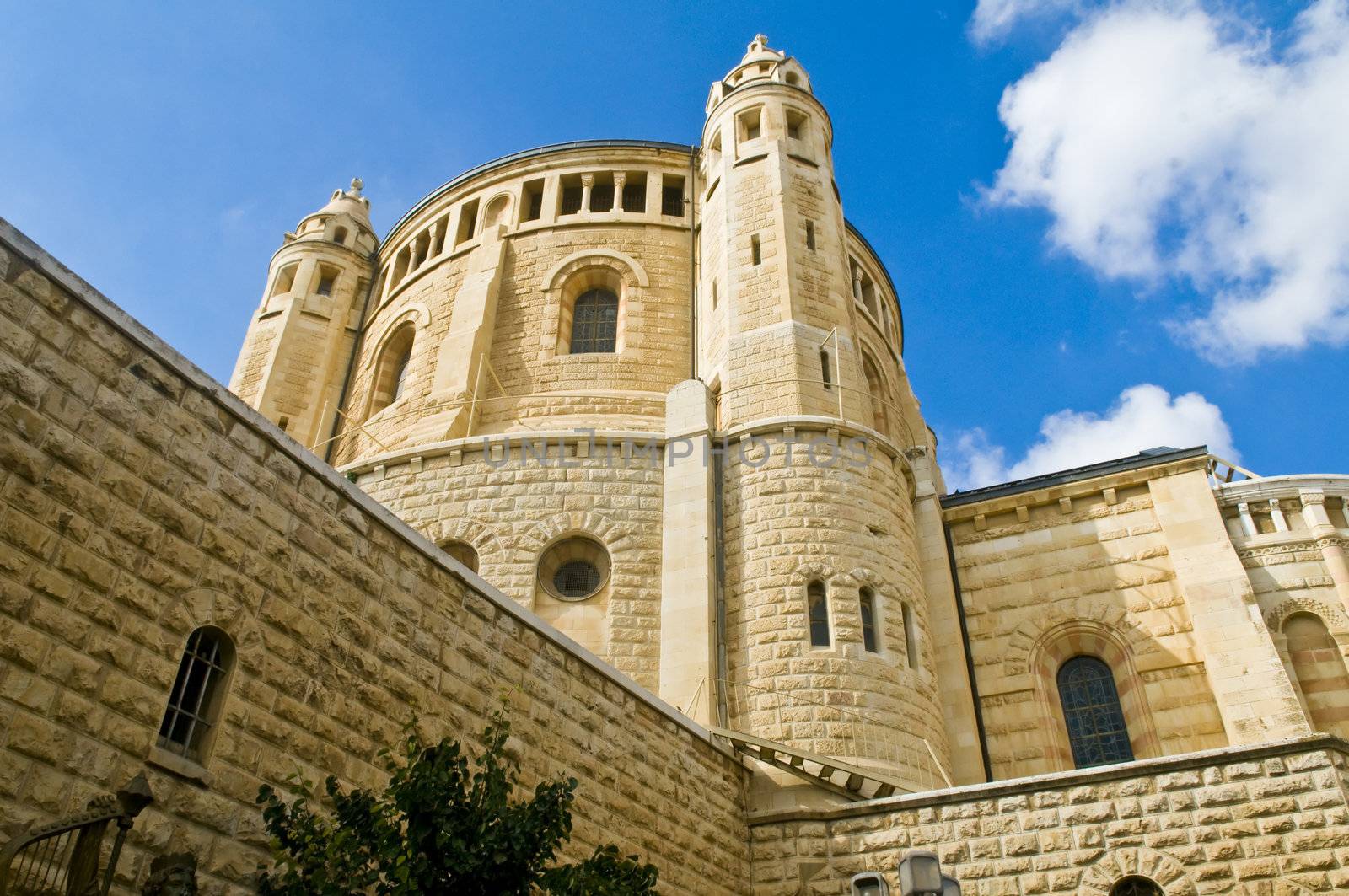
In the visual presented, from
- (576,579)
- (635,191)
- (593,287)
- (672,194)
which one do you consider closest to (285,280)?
(593,287)

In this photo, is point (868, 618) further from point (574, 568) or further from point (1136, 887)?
point (1136, 887)

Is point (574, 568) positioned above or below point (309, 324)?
below

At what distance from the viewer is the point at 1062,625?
17.0 metres

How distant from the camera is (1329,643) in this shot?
618 inches

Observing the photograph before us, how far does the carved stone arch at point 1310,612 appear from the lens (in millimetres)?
15680

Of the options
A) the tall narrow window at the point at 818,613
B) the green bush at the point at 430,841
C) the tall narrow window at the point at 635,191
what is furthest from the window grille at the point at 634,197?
the green bush at the point at 430,841

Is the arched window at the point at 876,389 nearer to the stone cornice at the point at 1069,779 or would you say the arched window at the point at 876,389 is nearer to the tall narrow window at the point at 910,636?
the tall narrow window at the point at 910,636

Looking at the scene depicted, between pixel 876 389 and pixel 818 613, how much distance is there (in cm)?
961

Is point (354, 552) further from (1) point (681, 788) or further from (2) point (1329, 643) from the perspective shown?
(2) point (1329, 643)

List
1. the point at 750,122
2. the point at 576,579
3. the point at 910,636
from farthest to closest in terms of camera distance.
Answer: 1. the point at 750,122
2. the point at 576,579
3. the point at 910,636

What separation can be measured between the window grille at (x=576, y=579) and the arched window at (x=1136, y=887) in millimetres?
8032

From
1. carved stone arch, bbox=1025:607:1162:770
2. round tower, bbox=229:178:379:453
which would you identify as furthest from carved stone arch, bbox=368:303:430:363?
carved stone arch, bbox=1025:607:1162:770

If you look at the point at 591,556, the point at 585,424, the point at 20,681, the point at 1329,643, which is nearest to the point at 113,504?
the point at 20,681

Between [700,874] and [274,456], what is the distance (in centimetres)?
652
